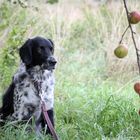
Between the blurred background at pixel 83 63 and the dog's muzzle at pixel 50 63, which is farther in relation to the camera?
the blurred background at pixel 83 63

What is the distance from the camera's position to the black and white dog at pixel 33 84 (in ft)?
13.5

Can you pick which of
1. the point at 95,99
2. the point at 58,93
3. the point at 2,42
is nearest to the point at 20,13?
the point at 2,42

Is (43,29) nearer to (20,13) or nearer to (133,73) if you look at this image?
(20,13)

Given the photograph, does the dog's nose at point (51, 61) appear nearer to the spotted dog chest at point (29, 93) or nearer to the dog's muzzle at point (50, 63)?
the dog's muzzle at point (50, 63)

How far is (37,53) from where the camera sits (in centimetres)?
415

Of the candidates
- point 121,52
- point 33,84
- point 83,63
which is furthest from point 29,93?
point 83,63

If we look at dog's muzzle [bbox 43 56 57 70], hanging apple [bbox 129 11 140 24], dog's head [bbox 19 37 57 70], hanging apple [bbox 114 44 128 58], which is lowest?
dog's muzzle [bbox 43 56 57 70]

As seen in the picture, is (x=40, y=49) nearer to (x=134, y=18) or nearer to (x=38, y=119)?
(x=38, y=119)

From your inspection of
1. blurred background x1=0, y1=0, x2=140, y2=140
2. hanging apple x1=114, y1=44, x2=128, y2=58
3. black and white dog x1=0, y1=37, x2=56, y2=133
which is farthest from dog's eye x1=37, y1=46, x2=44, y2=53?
hanging apple x1=114, y1=44, x2=128, y2=58

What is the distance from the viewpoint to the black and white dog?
412 cm

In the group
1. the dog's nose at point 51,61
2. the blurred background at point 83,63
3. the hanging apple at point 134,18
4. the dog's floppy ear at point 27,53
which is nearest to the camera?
the hanging apple at point 134,18

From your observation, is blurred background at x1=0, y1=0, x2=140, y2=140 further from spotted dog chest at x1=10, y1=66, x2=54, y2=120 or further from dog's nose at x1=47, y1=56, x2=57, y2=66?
dog's nose at x1=47, y1=56, x2=57, y2=66

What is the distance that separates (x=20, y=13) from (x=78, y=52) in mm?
2214

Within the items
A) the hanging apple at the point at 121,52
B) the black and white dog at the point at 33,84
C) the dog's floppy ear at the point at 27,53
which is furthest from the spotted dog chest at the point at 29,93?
the hanging apple at the point at 121,52
